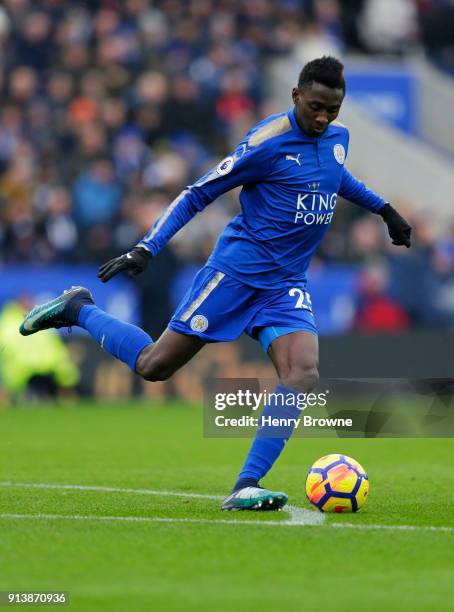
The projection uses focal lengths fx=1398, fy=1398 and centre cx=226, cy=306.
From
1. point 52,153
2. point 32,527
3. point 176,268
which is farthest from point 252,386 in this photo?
point 32,527

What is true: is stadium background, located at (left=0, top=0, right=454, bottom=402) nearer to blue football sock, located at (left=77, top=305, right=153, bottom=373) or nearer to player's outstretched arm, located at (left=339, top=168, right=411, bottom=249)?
player's outstretched arm, located at (left=339, top=168, right=411, bottom=249)

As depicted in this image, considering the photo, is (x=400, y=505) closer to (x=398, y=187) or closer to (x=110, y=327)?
(x=110, y=327)

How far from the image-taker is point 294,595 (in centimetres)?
503

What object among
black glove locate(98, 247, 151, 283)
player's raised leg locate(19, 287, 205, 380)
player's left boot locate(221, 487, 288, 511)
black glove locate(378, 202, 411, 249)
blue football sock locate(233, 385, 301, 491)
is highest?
black glove locate(378, 202, 411, 249)

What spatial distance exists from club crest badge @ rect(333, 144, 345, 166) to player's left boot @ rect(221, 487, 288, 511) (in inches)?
72.7

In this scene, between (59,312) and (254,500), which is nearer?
(254,500)

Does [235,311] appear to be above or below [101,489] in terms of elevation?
above

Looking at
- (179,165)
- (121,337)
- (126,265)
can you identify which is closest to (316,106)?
(126,265)

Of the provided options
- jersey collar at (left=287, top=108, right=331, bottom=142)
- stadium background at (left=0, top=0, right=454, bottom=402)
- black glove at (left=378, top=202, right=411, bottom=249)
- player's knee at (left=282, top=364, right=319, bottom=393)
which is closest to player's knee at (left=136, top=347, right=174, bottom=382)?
player's knee at (left=282, top=364, right=319, bottom=393)

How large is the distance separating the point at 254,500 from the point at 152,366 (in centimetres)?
97

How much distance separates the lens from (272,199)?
7.61 meters

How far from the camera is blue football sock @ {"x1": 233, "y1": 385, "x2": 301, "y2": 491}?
7.38 metres

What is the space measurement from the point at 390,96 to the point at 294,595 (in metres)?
19.0

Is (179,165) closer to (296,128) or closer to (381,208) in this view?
(381,208)
